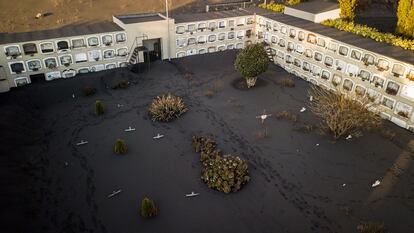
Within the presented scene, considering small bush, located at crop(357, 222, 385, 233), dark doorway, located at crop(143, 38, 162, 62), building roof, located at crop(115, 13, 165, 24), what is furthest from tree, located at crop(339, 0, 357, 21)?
small bush, located at crop(357, 222, 385, 233)

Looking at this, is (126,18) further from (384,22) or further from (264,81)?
(384,22)

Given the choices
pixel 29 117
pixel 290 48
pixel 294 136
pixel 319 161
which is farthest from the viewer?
Result: pixel 290 48

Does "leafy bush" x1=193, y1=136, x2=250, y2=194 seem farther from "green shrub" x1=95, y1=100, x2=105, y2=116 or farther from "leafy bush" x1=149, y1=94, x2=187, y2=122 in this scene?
"green shrub" x1=95, y1=100, x2=105, y2=116

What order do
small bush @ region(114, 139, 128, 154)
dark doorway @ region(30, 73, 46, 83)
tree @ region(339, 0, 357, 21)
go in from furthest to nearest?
tree @ region(339, 0, 357, 21) → dark doorway @ region(30, 73, 46, 83) → small bush @ region(114, 139, 128, 154)

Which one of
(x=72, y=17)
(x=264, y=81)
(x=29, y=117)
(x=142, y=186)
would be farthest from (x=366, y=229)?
(x=72, y=17)

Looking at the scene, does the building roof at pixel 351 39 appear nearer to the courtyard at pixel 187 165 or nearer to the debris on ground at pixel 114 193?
the courtyard at pixel 187 165

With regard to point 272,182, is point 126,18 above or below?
above

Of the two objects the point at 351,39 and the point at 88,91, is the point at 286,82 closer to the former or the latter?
the point at 351,39
